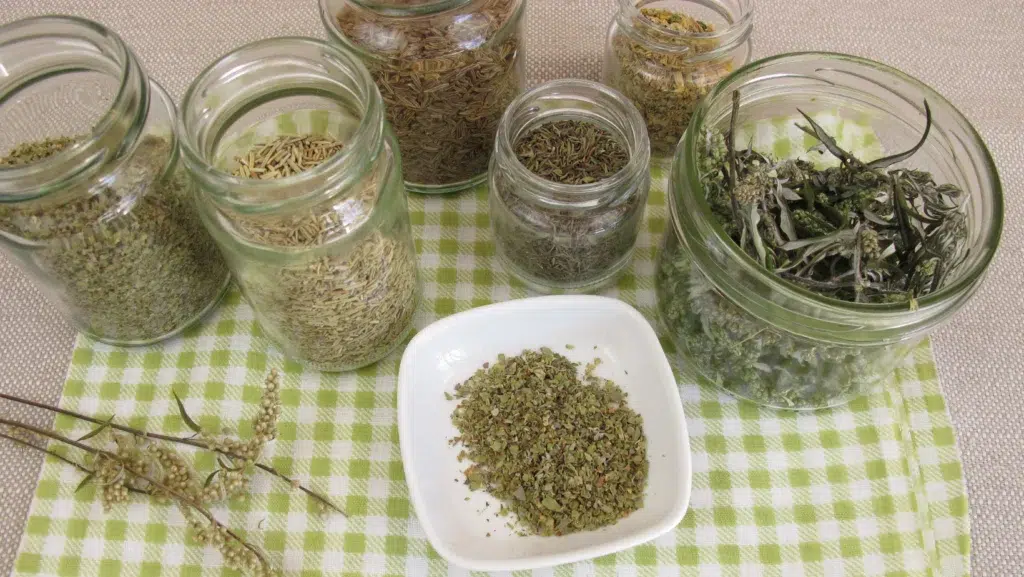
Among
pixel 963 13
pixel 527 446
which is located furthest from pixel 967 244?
pixel 963 13

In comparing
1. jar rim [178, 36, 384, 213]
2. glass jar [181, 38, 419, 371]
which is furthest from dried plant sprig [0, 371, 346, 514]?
jar rim [178, 36, 384, 213]

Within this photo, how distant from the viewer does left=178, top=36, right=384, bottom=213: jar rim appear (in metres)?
0.86

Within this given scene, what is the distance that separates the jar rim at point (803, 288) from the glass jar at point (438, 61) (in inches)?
12.1

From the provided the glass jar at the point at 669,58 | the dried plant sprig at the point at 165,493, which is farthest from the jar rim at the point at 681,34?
the dried plant sprig at the point at 165,493

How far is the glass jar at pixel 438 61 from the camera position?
1055 mm

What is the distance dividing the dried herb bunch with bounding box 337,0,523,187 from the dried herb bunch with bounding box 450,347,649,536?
36cm

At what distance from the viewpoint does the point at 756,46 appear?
1571 millimetres

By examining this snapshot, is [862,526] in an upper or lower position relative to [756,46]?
lower

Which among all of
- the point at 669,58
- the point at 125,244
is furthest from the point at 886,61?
the point at 125,244

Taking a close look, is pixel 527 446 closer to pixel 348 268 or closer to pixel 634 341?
pixel 634 341

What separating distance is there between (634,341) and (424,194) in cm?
45

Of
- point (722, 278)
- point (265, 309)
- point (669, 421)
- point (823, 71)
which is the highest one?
point (823, 71)

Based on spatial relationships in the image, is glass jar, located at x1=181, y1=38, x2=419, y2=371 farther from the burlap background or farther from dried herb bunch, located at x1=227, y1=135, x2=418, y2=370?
the burlap background

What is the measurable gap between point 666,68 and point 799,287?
0.50 meters
